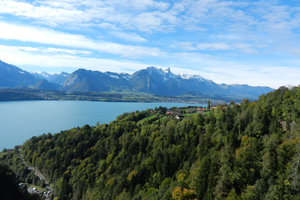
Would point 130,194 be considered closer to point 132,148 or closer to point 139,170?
point 139,170

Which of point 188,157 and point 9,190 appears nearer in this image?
point 9,190

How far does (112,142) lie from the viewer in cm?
6644

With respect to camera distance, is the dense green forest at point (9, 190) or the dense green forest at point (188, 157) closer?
the dense green forest at point (188, 157)

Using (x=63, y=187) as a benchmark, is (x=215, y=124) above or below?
above

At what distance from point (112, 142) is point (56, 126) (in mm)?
70744

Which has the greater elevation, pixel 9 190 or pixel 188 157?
pixel 188 157

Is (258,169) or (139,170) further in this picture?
(139,170)

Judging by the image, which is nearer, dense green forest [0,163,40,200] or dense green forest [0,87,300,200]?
dense green forest [0,87,300,200]

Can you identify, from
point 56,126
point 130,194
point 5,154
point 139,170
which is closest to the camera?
point 130,194

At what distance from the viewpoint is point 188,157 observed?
44312 millimetres

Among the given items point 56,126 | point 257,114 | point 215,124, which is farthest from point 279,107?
point 56,126

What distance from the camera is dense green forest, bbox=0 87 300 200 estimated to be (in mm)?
27547

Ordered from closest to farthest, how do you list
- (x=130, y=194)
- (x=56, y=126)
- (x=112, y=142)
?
(x=130, y=194) < (x=112, y=142) < (x=56, y=126)

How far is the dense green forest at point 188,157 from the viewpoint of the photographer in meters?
27.5
